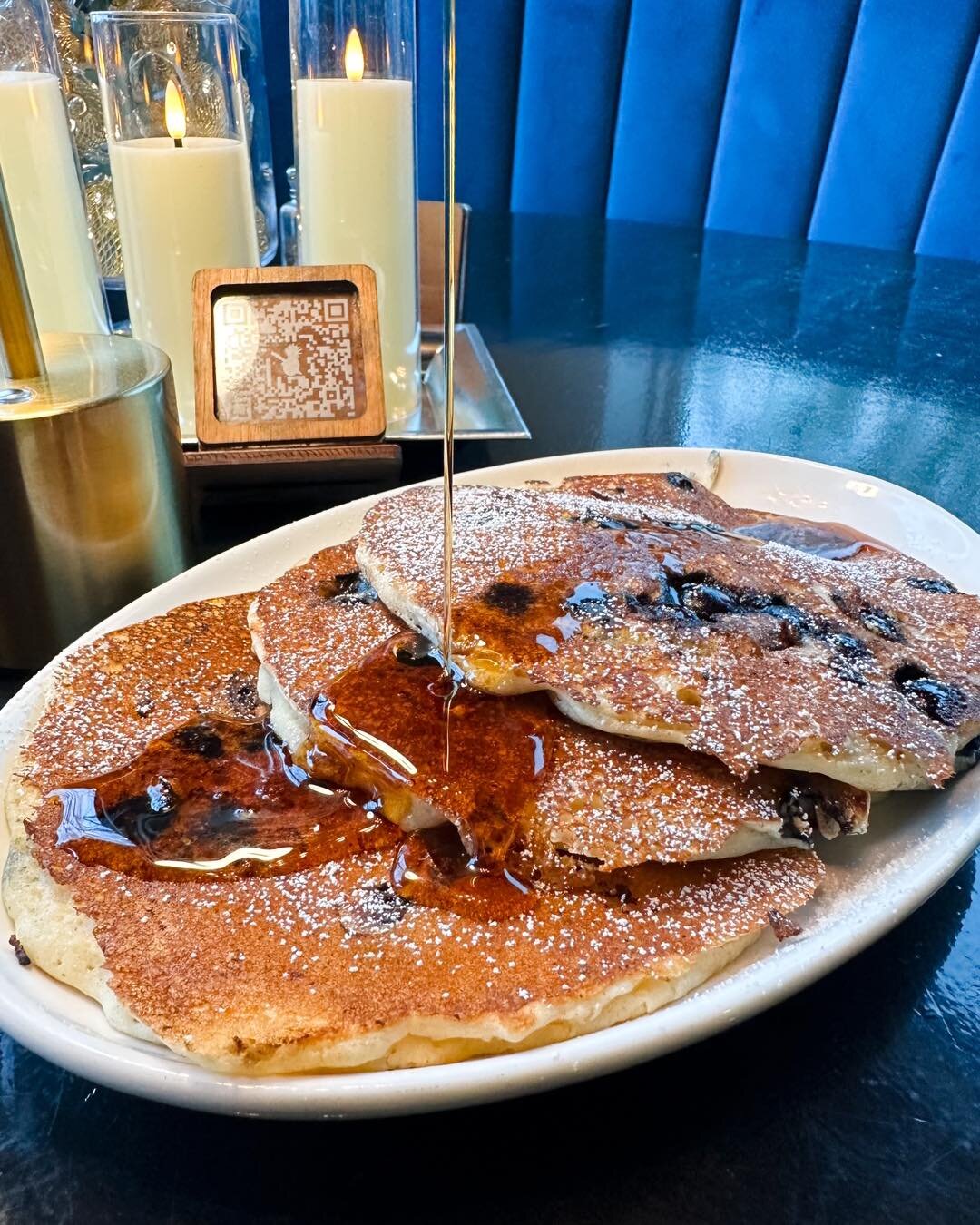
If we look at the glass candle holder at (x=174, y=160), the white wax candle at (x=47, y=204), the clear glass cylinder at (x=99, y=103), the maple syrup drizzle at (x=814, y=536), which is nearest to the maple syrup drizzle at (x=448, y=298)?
the maple syrup drizzle at (x=814, y=536)

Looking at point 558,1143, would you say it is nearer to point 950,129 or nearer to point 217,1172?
point 217,1172

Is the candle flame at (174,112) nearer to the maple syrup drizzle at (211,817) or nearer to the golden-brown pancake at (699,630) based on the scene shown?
the golden-brown pancake at (699,630)

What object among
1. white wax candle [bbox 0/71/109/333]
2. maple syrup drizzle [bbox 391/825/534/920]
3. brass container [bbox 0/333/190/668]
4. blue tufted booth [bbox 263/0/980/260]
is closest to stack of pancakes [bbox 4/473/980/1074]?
maple syrup drizzle [bbox 391/825/534/920]

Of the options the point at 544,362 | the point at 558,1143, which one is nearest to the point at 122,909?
the point at 558,1143

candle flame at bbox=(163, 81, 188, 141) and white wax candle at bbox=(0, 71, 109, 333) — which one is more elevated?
candle flame at bbox=(163, 81, 188, 141)

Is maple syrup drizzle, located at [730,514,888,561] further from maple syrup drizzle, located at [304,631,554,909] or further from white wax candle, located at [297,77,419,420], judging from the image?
white wax candle, located at [297,77,419,420]

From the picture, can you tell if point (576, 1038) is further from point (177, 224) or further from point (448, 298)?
point (177, 224)
